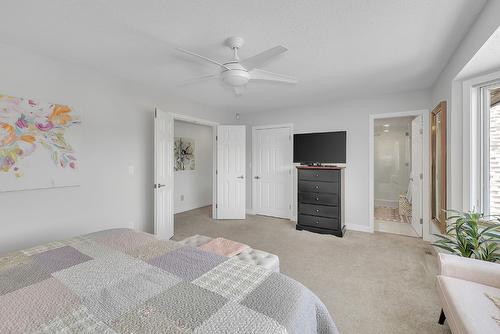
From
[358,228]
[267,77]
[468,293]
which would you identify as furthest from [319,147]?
[468,293]

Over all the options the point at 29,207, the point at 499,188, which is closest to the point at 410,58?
the point at 499,188

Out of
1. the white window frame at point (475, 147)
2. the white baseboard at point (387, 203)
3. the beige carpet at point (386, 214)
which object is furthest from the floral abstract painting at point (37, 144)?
the white baseboard at point (387, 203)

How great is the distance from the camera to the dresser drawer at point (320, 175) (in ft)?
12.2

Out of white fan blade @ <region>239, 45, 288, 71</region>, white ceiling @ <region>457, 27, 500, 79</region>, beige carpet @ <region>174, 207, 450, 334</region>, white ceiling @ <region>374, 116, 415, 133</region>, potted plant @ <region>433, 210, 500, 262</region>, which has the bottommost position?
beige carpet @ <region>174, 207, 450, 334</region>

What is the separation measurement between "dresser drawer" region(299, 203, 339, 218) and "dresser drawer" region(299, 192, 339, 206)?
0.07m

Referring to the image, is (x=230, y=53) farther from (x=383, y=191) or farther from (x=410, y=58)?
(x=383, y=191)

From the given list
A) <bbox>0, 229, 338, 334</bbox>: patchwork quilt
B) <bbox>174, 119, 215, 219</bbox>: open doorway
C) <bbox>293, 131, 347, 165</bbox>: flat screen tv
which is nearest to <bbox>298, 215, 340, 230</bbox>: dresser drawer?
<bbox>293, 131, 347, 165</bbox>: flat screen tv

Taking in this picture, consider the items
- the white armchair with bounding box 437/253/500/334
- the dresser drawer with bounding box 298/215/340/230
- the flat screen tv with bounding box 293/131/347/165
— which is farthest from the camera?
the flat screen tv with bounding box 293/131/347/165

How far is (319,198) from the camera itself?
3861 mm

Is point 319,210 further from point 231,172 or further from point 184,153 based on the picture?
point 184,153

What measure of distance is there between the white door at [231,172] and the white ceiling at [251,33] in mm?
1929

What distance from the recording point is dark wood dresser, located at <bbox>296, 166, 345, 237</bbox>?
3.72 m

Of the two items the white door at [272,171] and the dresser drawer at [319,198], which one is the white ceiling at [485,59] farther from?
the white door at [272,171]

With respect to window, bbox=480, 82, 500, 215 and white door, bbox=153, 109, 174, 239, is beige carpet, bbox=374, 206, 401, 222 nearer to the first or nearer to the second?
window, bbox=480, 82, 500, 215
